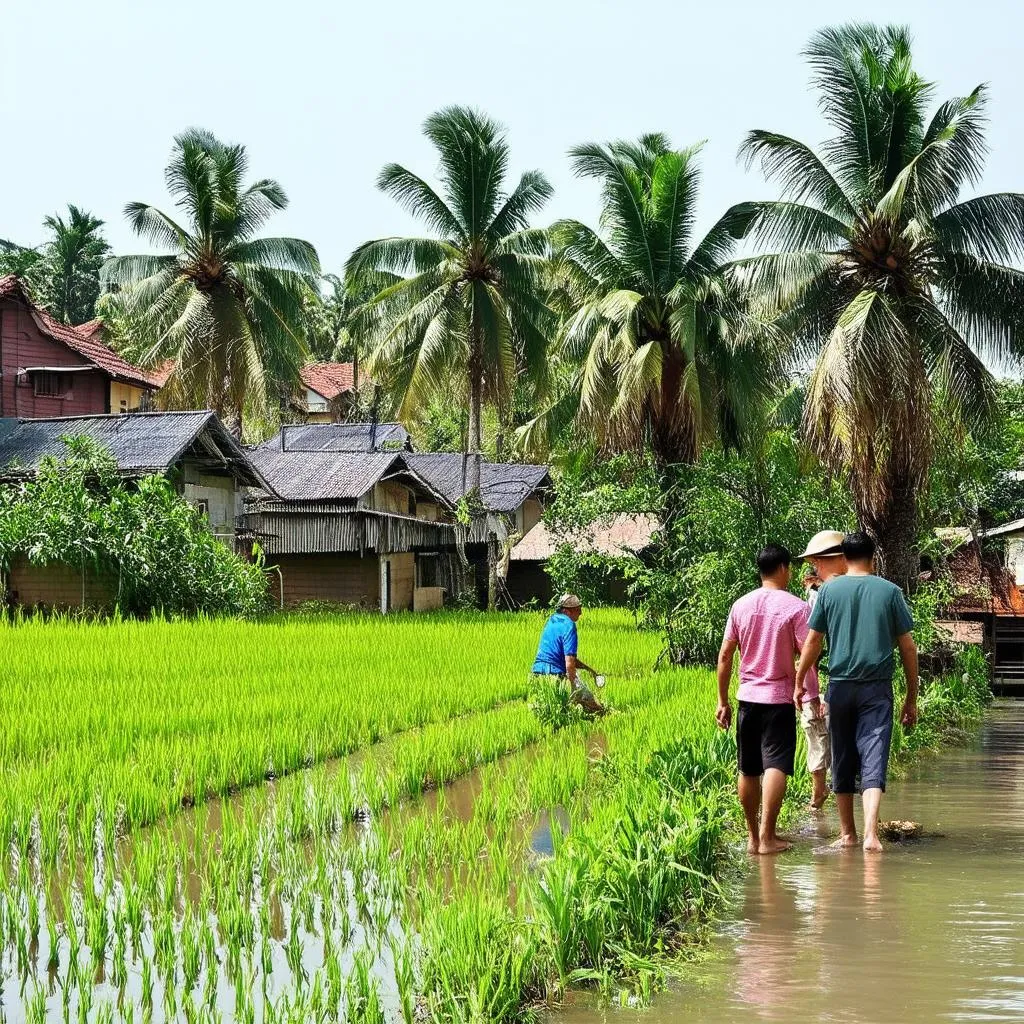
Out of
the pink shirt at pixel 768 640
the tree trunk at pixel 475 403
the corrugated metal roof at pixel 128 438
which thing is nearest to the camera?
the pink shirt at pixel 768 640

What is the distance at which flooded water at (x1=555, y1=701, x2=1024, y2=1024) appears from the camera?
4.06 metres

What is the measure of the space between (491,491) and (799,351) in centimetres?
2334

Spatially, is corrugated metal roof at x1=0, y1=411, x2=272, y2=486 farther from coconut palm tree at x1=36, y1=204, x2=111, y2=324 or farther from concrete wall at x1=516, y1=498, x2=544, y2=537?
coconut palm tree at x1=36, y1=204, x2=111, y2=324

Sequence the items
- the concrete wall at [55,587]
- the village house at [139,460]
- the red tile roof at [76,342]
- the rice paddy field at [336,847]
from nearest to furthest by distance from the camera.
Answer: the rice paddy field at [336,847] < the concrete wall at [55,587] < the village house at [139,460] < the red tile roof at [76,342]

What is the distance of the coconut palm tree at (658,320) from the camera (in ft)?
72.1

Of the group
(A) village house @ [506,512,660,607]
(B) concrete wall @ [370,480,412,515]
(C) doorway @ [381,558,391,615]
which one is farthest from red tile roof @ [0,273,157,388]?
A: (A) village house @ [506,512,660,607]

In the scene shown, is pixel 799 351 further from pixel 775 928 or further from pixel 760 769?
pixel 775 928

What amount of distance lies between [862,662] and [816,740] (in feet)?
4.45

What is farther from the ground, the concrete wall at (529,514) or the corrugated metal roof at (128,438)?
the corrugated metal roof at (128,438)

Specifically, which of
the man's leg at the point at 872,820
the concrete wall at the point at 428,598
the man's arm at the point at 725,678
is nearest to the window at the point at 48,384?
the concrete wall at the point at 428,598

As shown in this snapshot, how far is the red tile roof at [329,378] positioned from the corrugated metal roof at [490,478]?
16.7 meters

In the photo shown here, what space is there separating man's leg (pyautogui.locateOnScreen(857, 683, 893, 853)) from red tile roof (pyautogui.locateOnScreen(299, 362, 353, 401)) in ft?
167

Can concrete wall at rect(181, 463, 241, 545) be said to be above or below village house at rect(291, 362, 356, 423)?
below

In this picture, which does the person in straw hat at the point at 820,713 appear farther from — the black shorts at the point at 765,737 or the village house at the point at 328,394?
the village house at the point at 328,394
